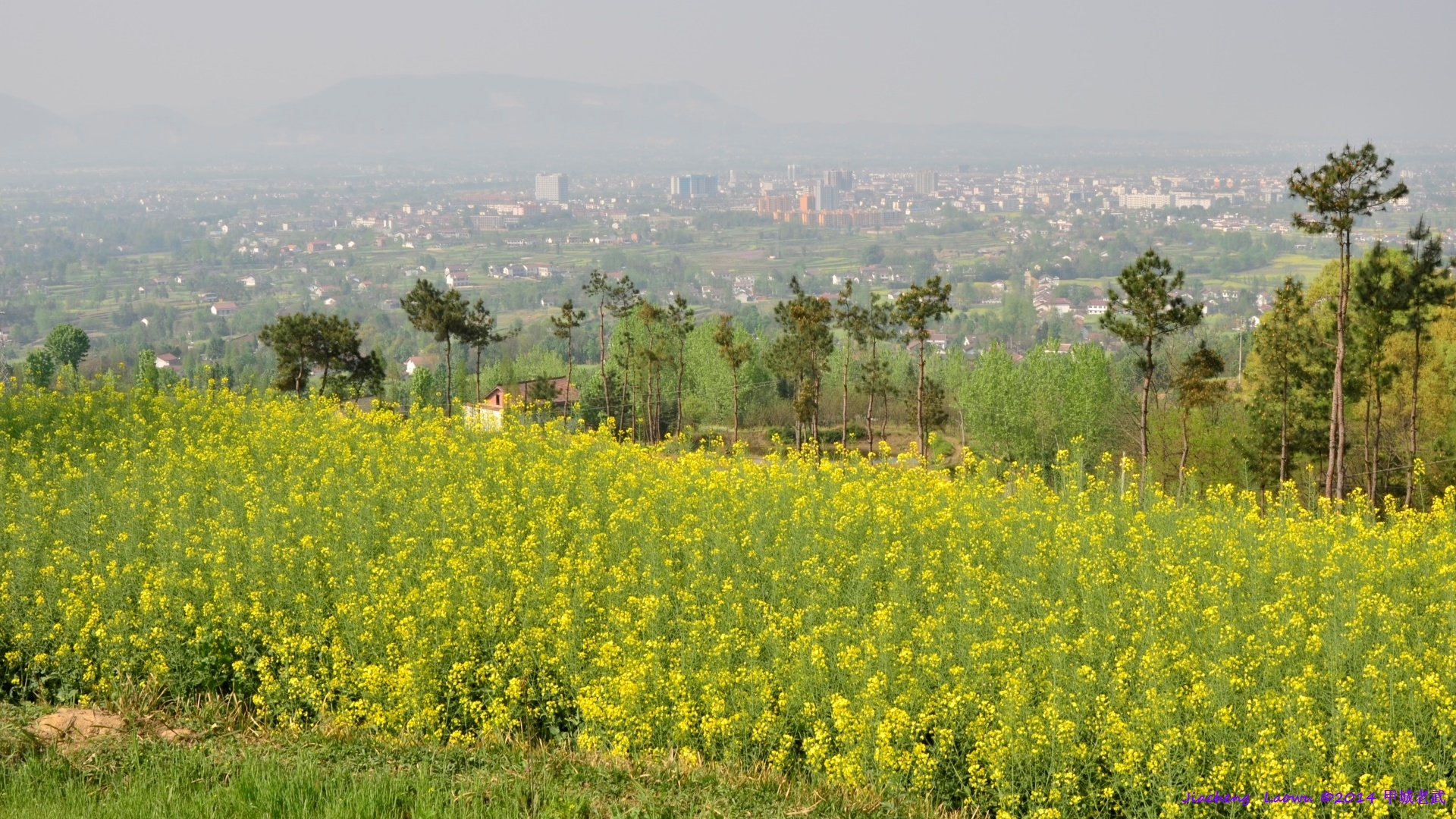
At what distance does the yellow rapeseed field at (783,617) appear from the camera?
757 cm

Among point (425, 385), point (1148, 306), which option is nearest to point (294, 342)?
point (1148, 306)

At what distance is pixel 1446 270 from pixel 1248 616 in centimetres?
1680

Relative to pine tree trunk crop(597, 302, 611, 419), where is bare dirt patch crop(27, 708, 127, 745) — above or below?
above

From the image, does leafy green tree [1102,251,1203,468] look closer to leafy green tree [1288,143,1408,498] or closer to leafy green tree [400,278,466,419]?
leafy green tree [1288,143,1408,498]

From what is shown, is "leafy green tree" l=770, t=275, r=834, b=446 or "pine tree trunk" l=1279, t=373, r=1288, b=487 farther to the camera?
"leafy green tree" l=770, t=275, r=834, b=446

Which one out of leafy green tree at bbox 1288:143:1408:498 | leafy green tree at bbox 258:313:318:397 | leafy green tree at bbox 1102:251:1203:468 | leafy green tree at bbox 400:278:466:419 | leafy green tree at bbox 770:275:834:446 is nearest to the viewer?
leafy green tree at bbox 1288:143:1408:498

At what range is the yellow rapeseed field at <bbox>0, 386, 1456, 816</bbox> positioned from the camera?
7566mm

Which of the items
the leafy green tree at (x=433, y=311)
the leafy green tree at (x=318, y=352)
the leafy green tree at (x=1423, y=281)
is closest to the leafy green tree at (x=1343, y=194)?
the leafy green tree at (x=1423, y=281)

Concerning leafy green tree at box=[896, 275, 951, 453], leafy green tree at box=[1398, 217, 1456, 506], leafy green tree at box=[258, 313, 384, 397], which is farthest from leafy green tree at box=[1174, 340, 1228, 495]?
leafy green tree at box=[258, 313, 384, 397]

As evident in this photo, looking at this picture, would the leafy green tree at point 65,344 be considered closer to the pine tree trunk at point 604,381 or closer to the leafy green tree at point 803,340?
the pine tree trunk at point 604,381

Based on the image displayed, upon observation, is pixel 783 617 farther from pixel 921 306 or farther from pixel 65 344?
pixel 65 344

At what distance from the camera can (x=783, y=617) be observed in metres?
9.46

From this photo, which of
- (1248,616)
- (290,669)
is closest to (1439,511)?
(1248,616)

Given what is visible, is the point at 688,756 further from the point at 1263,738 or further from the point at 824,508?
the point at 824,508
